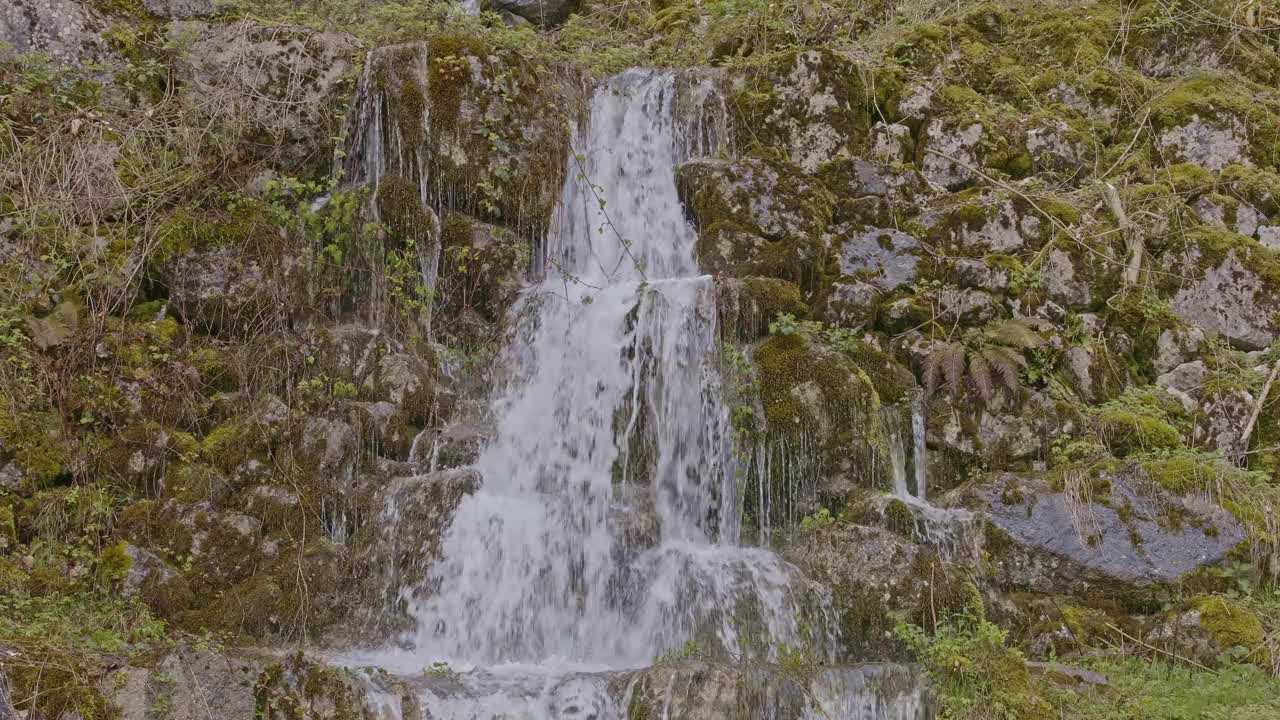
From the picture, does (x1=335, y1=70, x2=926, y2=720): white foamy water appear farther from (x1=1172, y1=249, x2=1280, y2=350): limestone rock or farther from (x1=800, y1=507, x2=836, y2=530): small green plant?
(x1=1172, y1=249, x2=1280, y2=350): limestone rock

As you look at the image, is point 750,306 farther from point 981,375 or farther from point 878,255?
point 981,375

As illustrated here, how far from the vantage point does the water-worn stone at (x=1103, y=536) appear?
270 inches

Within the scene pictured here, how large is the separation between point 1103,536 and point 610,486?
368cm

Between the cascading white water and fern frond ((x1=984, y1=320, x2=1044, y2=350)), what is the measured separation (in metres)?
2.50

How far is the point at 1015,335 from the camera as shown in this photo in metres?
8.09

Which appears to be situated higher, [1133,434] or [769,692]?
[1133,434]

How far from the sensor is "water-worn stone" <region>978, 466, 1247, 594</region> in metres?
6.85

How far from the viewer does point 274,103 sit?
9.02m

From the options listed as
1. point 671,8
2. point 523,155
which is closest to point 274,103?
point 523,155

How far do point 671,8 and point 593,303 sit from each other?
257 inches

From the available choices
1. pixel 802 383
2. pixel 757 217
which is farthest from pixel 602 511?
pixel 757 217

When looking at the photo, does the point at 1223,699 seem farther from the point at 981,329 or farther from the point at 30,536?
the point at 30,536

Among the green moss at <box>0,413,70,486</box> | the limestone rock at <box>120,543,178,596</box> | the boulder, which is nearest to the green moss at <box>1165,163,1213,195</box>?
the boulder

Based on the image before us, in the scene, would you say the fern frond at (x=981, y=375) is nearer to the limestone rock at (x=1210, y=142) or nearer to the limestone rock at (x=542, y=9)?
the limestone rock at (x=1210, y=142)
